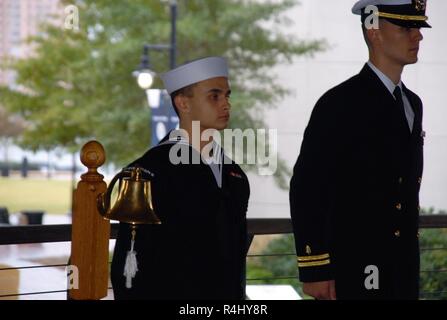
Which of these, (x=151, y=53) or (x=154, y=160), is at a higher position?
(x=151, y=53)

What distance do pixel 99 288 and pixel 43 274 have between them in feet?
31.0

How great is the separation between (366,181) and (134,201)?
2.84ft

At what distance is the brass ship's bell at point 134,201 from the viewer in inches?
114

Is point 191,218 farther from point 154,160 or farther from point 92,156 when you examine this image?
point 92,156

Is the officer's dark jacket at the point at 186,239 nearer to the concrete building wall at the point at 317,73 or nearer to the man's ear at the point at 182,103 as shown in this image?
the man's ear at the point at 182,103

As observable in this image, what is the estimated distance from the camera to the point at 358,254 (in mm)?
3248

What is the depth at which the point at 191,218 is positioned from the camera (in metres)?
3.04

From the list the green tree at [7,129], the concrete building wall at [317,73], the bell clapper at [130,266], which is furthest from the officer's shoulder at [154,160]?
the green tree at [7,129]

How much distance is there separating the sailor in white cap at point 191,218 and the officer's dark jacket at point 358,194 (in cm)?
25

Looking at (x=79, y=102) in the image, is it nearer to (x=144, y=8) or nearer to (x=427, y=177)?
(x=144, y=8)

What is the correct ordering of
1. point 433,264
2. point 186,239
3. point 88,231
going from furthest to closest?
point 433,264 → point 88,231 → point 186,239

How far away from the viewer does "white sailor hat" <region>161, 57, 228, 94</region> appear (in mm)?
3215

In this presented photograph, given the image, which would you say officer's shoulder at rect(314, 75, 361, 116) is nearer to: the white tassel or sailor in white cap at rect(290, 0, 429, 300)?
sailor in white cap at rect(290, 0, 429, 300)

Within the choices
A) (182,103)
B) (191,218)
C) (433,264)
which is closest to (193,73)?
(182,103)
